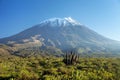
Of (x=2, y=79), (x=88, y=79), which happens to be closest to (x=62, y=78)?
(x=88, y=79)

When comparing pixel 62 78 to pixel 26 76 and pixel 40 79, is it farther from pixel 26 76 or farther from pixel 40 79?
pixel 26 76

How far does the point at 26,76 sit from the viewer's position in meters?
21.8

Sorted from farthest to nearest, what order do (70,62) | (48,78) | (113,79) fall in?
(70,62)
(113,79)
(48,78)

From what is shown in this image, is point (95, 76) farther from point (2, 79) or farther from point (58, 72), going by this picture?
point (2, 79)

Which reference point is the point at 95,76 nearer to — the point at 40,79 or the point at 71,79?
the point at 71,79

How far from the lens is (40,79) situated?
2155 centimetres

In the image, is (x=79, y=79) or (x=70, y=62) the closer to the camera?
(x=79, y=79)

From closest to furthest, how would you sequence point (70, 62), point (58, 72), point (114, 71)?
1. point (58, 72)
2. point (114, 71)
3. point (70, 62)

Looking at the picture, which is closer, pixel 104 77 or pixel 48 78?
pixel 48 78

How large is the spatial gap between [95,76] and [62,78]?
3589 mm

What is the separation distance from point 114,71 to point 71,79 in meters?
7.46

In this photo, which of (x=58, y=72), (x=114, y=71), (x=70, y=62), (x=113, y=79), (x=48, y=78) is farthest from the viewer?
(x=70, y=62)

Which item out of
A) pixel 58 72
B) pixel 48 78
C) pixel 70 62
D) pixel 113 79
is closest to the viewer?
pixel 48 78

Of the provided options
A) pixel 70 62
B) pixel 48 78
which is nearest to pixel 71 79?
pixel 48 78
